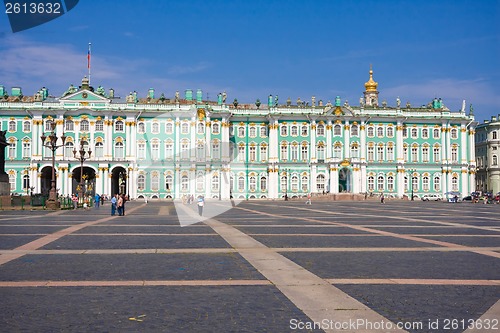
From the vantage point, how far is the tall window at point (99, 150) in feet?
299

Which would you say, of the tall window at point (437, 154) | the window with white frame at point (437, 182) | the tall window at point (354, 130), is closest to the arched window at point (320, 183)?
the tall window at point (354, 130)

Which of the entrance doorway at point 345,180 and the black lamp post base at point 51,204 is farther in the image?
the entrance doorway at point 345,180

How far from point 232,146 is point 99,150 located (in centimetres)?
2027

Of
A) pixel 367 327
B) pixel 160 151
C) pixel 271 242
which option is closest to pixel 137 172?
pixel 160 151

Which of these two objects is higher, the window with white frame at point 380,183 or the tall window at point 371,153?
the tall window at point 371,153

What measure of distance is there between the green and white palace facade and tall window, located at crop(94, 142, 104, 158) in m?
0.15

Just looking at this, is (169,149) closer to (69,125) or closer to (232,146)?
(232,146)

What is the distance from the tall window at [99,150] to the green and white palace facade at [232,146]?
0.15 meters

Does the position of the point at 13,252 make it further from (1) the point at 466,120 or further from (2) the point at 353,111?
(1) the point at 466,120

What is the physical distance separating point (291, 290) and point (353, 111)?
3464 inches

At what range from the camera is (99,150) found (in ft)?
300

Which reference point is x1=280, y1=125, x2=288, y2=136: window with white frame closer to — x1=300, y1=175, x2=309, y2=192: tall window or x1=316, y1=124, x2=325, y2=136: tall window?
x1=316, y1=124, x2=325, y2=136: tall window

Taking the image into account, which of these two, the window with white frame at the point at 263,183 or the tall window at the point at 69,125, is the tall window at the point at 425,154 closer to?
the window with white frame at the point at 263,183

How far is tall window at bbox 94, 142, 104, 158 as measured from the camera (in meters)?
91.1
